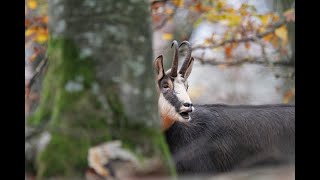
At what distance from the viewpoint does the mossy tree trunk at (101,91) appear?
385cm

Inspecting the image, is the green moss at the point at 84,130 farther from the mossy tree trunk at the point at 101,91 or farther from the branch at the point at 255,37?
the branch at the point at 255,37

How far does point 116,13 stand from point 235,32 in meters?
7.92

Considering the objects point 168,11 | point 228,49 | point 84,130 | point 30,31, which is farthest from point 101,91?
point 228,49

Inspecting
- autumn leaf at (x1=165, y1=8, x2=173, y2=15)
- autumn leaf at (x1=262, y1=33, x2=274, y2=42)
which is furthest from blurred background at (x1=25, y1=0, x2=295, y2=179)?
autumn leaf at (x1=262, y1=33, x2=274, y2=42)

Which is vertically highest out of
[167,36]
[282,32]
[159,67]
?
[167,36]

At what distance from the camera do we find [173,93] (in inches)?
270

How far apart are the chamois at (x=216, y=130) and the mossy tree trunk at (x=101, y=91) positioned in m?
2.66

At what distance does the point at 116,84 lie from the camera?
3.87 m

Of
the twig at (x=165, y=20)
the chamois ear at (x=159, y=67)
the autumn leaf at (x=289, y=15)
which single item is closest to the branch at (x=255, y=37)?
the autumn leaf at (x=289, y=15)

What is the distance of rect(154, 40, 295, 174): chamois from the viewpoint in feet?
22.6

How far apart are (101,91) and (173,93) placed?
3.04m

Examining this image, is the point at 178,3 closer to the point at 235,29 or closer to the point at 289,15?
the point at 235,29

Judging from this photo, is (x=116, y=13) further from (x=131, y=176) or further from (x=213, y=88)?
(x=213, y=88)

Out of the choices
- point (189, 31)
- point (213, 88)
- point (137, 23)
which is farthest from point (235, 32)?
point (137, 23)
